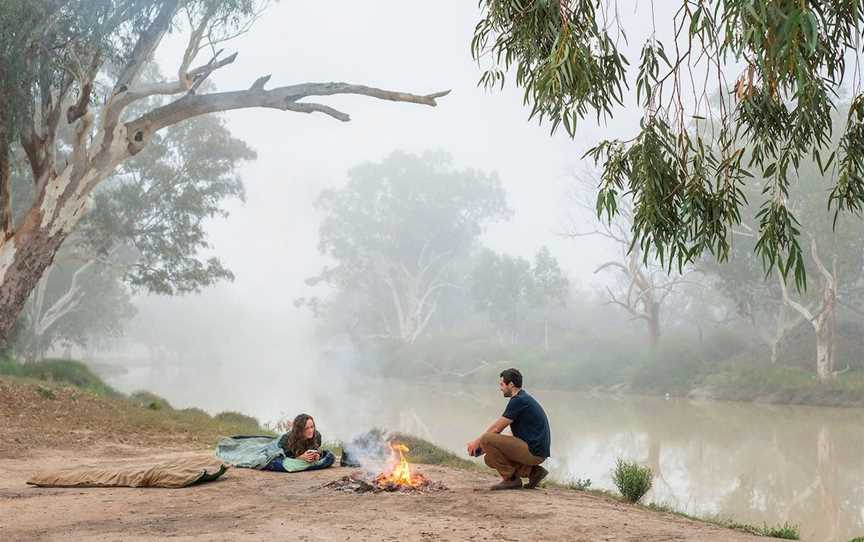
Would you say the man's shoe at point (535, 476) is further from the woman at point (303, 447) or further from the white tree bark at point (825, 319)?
the white tree bark at point (825, 319)

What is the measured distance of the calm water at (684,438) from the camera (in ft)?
37.2

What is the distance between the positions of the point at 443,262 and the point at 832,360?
28.7 meters

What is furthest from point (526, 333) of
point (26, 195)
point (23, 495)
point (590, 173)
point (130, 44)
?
point (23, 495)

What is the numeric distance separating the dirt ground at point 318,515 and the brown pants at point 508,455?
0.72 feet

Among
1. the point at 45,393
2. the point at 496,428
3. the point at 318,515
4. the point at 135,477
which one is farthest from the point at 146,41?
the point at 318,515

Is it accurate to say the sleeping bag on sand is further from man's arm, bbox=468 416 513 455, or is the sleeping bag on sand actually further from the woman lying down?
man's arm, bbox=468 416 513 455

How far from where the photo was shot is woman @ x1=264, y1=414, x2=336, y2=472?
8.98 m

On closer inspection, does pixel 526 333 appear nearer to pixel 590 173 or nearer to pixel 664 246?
pixel 590 173

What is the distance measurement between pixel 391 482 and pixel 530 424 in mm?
1404

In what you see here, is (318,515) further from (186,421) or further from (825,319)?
(825,319)

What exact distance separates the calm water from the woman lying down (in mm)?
4389

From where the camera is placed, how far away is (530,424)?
24.1 ft

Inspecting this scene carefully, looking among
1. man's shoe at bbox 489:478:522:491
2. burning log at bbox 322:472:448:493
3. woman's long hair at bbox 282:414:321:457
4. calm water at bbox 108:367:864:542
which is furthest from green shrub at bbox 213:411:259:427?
man's shoe at bbox 489:478:522:491

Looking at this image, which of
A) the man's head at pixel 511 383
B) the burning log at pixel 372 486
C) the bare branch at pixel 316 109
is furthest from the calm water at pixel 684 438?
→ the bare branch at pixel 316 109
